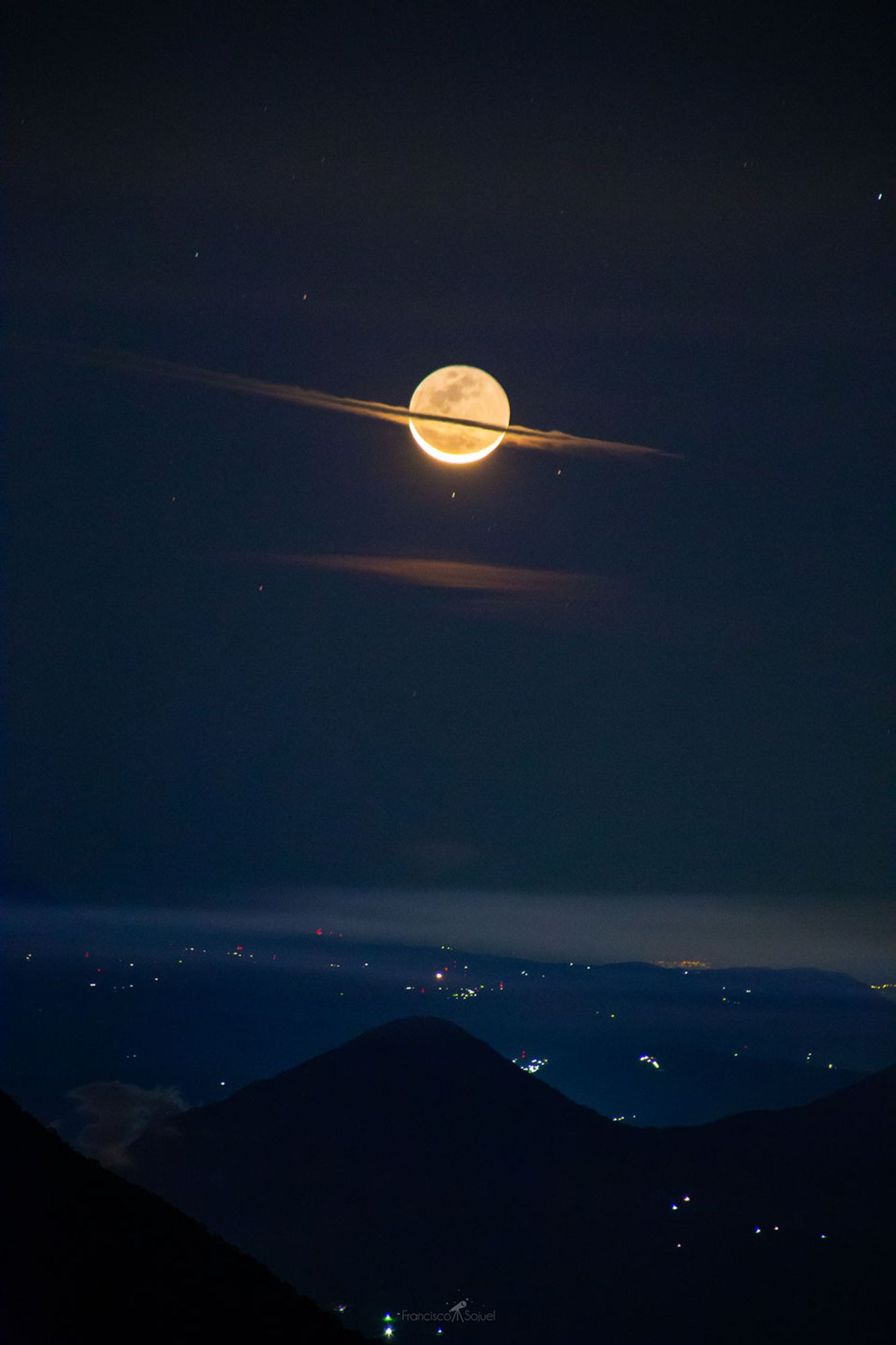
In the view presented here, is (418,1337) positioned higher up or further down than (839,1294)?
further down

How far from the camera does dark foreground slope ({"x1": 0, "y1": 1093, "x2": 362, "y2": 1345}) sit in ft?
102

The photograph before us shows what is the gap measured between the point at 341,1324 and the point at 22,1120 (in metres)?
13.9

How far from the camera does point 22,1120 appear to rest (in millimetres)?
40312

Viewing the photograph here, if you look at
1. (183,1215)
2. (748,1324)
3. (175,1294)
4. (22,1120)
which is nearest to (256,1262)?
(183,1215)

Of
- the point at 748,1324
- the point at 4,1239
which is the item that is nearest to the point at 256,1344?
the point at 4,1239

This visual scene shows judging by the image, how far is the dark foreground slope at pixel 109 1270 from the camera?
31219mm

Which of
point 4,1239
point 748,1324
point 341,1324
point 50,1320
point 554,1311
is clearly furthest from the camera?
point 554,1311

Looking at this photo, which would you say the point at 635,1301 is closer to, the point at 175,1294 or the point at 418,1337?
the point at 418,1337

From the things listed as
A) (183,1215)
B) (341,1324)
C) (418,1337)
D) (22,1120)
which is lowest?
(418,1337)

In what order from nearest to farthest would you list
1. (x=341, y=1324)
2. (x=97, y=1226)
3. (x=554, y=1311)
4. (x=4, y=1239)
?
1. (x=4, y=1239)
2. (x=97, y=1226)
3. (x=341, y=1324)
4. (x=554, y=1311)

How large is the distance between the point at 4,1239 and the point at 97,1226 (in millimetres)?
3585

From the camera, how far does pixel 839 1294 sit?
18525cm

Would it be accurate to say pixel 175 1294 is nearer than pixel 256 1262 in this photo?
Yes

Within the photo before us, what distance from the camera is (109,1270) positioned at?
3397cm
